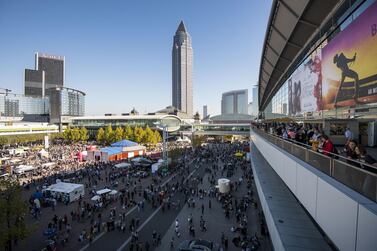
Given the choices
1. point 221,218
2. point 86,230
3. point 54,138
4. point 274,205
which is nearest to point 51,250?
point 86,230

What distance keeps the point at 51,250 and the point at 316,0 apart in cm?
1651

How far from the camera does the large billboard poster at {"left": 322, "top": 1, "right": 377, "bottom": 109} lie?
522 centimetres

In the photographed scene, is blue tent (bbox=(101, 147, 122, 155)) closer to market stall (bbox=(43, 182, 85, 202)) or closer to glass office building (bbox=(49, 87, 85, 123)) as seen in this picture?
market stall (bbox=(43, 182, 85, 202))

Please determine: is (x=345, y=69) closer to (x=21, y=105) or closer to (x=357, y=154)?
(x=357, y=154)

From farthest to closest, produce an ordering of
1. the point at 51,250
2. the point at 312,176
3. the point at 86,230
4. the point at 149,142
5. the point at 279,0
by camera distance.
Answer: the point at 149,142
the point at 86,230
the point at 51,250
the point at 279,0
the point at 312,176

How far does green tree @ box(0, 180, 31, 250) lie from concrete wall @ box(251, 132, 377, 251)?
1285 centimetres

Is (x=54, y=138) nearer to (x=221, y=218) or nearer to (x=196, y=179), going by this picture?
(x=196, y=179)

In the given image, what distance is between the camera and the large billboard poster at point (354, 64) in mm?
5219

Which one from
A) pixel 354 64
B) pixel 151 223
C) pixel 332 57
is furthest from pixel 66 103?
pixel 354 64

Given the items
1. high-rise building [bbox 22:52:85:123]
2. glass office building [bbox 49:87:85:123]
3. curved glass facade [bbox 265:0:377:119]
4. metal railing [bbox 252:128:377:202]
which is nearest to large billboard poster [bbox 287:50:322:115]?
curved glass facade [bbox 265:0:377:119]

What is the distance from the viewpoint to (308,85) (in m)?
10.8

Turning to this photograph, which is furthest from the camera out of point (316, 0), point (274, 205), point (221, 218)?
point (221, 218)

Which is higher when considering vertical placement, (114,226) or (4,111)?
(4,111)

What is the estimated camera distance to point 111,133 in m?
60.4
